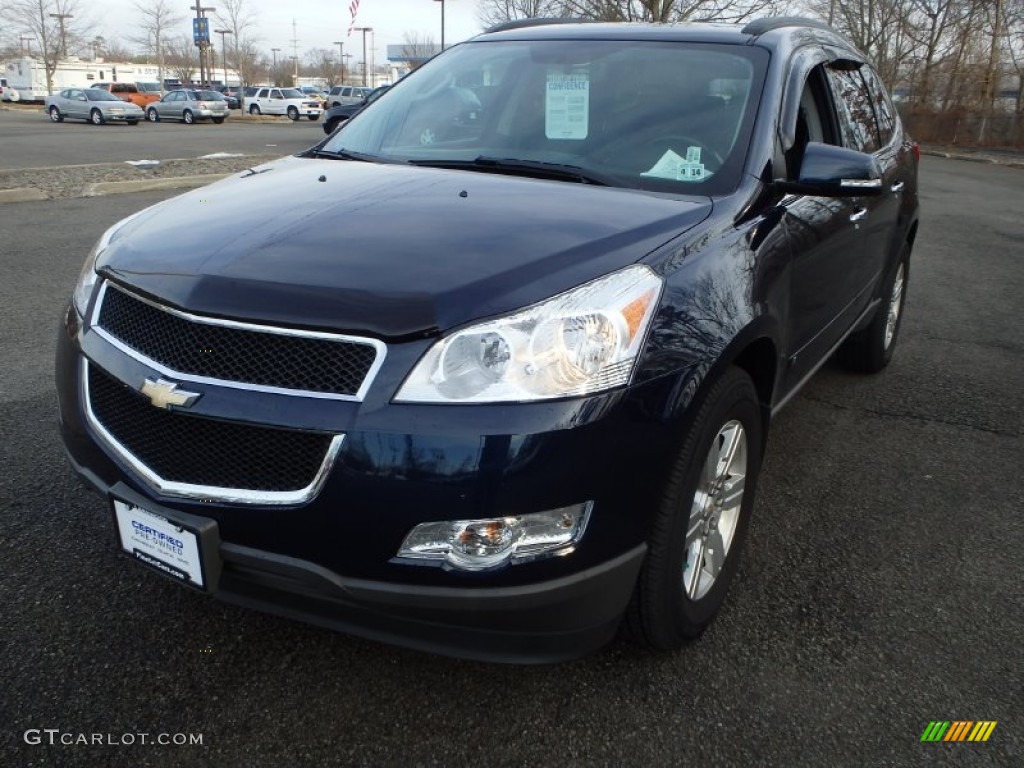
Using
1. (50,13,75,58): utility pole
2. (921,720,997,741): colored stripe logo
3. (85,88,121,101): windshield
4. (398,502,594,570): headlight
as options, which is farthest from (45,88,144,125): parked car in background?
(921,720,997,741): colored stripe logo

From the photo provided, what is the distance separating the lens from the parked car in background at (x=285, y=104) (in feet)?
151

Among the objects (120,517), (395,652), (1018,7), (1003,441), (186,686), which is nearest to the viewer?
(120,517)

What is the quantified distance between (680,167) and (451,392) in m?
1.41

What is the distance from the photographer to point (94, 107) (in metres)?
33.8

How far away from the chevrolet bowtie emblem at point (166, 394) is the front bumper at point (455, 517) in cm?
11

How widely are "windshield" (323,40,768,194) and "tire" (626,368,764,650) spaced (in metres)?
0.76

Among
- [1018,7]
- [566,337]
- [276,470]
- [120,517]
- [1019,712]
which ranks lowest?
[1019,712]

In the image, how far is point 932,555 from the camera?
3096mm

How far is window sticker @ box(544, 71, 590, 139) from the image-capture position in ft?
10.2

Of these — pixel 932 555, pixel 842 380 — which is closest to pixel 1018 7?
pixel 842 380

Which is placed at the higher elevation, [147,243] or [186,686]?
[147,243]

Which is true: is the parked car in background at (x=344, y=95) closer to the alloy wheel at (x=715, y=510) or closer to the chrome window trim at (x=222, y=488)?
the alloy wheel at (x=715, y=510)

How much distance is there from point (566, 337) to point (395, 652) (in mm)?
1099

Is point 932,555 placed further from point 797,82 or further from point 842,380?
point 842,380
